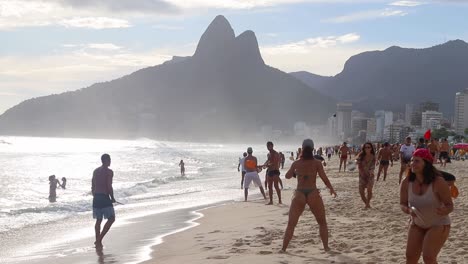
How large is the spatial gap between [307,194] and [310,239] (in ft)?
4.28

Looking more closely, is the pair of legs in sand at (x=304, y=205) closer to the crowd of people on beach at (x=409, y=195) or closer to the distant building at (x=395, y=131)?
the crowd of people on beach at (x=409, y=195)

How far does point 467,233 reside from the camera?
7734mm

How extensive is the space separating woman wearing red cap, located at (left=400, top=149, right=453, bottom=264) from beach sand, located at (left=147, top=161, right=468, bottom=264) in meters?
1.52

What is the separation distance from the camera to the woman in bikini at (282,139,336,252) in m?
6.98

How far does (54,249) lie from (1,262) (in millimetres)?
1159

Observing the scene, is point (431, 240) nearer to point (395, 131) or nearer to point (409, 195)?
point (409, 195)

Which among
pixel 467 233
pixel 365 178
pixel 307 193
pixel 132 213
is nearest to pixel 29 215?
pixel 132 213

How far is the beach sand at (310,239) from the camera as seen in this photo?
22.4 feet

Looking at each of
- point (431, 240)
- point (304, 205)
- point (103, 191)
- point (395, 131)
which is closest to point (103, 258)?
point (103, 191)

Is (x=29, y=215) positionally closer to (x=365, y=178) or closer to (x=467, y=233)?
(x=365, y=178)

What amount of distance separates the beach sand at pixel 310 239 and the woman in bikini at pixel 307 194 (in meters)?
0.35

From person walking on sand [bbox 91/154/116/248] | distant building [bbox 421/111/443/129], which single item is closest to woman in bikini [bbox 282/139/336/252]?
person walking on sand [bbox 91/154/116/248]

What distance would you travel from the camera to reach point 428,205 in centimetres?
485

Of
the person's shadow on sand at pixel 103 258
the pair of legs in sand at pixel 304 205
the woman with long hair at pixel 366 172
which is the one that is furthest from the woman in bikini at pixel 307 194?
the woman with long hair at pixel 366 172
